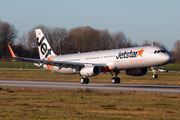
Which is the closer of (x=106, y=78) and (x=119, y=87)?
(x=119, y=87)

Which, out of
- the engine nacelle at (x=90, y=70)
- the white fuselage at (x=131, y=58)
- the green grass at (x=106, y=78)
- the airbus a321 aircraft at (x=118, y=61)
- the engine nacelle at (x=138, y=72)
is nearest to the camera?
the white fuselage at (x=131, y=58)

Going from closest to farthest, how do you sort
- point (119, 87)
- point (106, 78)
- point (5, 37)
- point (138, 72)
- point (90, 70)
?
1. point (119, 87)
2. point (90, 70)
3. point (138, 72)
4. point (106, 78)
5. point (5, 37)

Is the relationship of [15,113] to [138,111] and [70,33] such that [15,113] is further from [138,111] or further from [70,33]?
[70,33]

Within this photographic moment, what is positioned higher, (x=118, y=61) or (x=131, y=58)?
(x=131, y=58)

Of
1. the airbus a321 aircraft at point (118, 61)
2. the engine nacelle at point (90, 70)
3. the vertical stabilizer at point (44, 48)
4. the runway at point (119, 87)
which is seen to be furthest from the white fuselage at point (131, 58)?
the vertical stabilizer at point (44, 48)

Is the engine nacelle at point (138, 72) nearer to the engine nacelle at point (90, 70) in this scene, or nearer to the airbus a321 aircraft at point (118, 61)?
the airbus a321 aircraft at point (118, 61)

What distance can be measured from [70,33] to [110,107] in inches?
6372

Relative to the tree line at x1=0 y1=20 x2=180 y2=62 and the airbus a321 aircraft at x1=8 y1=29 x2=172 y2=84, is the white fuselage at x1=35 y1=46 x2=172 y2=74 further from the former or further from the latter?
the tree line at x1=0 y1=20 x2=180 y2=62

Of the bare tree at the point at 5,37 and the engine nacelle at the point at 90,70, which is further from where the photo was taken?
the bare tree at the point at 5,37

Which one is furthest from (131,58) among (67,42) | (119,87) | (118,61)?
(67,42)

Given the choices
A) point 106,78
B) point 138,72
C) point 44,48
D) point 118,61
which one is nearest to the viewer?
point 118,61

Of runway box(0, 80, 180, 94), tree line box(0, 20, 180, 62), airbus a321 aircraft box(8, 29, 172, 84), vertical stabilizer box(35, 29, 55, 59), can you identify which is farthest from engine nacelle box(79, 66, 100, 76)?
tree line box(0, 20, 180, 62)

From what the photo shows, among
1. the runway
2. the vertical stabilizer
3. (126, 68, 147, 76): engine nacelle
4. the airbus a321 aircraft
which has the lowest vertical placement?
the runway

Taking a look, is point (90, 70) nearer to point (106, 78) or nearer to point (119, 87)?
point (119, 87)
